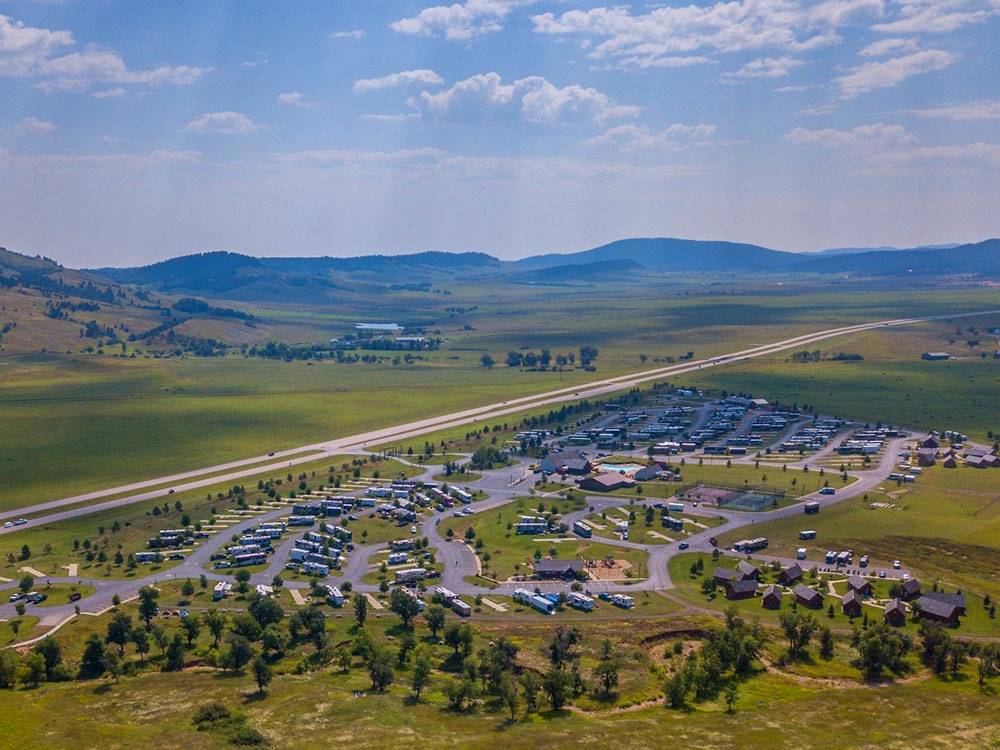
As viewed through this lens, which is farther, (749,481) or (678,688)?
(749,481)

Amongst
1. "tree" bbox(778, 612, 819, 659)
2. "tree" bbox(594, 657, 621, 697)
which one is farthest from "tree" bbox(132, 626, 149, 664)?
"tree" bbox(778, 612, 819, 659)

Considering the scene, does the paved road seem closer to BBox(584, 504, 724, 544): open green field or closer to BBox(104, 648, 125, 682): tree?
BBox(104, 648, 125, 682): tree

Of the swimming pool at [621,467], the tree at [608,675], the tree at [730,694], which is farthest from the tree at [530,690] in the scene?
the swimming pool at [621,467]

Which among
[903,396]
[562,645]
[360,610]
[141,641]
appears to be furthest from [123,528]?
[903,396]

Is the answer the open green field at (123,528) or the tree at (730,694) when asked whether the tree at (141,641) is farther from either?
the tree at (730,694)

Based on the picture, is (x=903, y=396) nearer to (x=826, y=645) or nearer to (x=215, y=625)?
(x=826, y=645)
